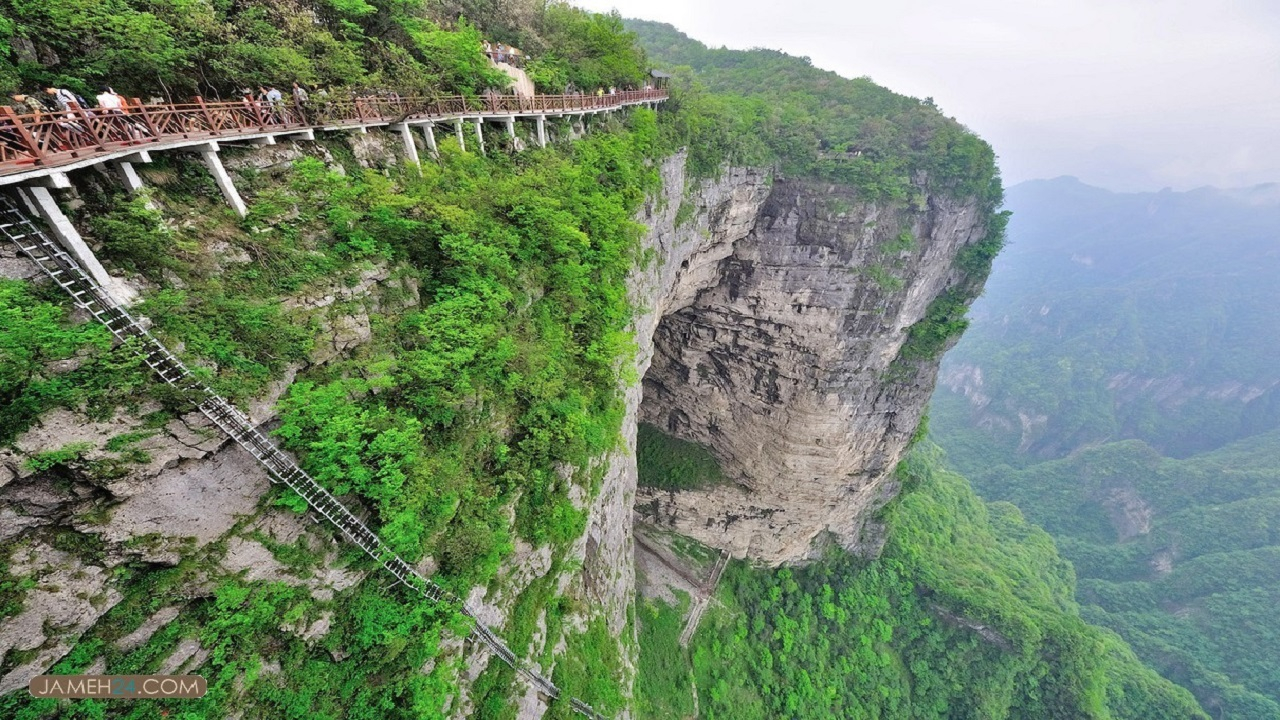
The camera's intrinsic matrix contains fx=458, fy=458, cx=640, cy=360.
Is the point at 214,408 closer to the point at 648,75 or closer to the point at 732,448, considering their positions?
the point at 648,75

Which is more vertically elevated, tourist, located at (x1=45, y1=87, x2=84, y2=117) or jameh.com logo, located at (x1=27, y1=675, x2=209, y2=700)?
tourist, located at (x1=45, y1=87, x2=84, y2=117)

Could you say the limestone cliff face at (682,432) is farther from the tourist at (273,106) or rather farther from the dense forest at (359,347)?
the tourist at (273,106)

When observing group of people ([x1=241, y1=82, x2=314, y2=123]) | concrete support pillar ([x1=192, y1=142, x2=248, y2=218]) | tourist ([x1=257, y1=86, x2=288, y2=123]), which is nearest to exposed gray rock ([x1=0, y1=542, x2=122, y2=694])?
concrete support pillar ([x1=192, y1=142, x2=248, y2=218])

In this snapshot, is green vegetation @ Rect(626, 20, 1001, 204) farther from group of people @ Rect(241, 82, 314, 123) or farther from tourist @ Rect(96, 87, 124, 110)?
tourist @ Rect(96, 87, 124, 110)

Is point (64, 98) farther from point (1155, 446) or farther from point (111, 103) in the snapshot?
point (1155, 446)

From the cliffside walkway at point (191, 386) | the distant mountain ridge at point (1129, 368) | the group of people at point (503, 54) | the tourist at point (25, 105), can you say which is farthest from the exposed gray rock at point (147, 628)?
the distant mountain ridge at point (1129, 368)

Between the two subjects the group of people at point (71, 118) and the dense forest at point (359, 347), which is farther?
the group of people at point (71, 118)
